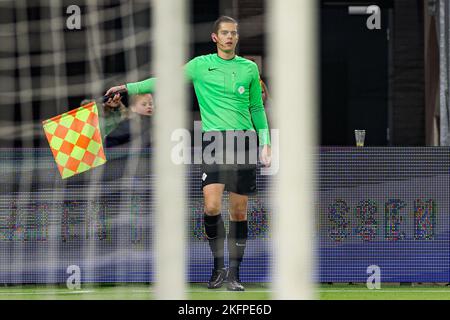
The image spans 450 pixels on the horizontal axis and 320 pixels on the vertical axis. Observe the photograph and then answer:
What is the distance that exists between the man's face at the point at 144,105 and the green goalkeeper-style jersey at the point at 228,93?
3.31 feet

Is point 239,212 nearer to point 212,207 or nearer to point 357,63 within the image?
point 212,207

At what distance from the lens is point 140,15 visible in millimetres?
12133

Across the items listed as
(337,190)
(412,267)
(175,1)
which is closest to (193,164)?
(337,190)

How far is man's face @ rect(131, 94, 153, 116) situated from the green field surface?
1.25 m

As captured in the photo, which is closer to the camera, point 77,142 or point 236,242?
point 236,242

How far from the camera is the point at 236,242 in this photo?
379 inches

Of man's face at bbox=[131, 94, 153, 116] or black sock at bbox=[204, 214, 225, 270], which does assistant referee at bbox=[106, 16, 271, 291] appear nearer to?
black sock at bbox=[204, 214, 225, 270]

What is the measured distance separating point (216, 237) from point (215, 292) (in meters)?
0.41

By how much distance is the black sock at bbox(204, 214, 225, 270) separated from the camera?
949 centimetres

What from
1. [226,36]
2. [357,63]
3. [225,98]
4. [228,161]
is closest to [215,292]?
[228,161]

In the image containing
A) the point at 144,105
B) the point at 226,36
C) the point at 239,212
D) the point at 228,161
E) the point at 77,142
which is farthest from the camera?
the point at 144,105

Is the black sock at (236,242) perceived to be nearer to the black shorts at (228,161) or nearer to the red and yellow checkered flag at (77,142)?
the black shorts at (228,161)
